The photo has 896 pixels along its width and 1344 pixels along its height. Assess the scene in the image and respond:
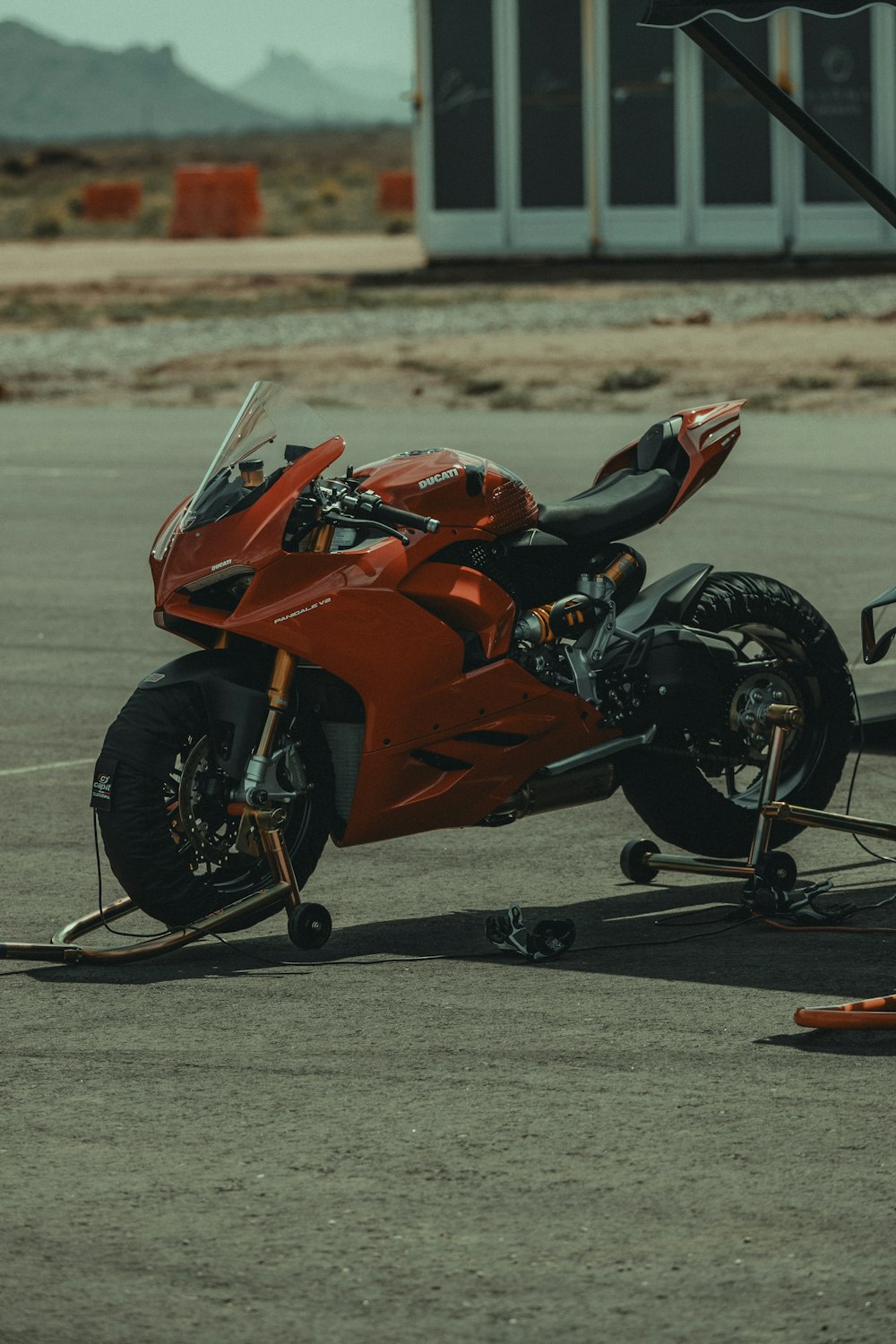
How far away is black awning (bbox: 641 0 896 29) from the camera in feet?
21.5

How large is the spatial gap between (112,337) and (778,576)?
18.8 meters

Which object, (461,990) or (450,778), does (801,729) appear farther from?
(461,990)

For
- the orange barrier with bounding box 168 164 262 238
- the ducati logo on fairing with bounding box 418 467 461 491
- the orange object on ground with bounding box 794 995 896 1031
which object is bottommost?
the orange object on ground with bounding box 794 995 896 1031

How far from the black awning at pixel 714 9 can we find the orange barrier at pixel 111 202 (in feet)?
214

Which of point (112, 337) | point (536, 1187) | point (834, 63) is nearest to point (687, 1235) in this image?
point (536, 1187)

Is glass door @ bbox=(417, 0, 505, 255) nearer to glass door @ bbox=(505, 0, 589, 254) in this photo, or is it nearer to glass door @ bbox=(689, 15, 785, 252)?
glass door @ bbox=(505, 0, 589, 254)

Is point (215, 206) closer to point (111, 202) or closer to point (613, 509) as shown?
point (111, 202)

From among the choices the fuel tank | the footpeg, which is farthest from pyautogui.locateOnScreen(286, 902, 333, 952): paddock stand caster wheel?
the fuel tank

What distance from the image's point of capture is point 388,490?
6.43 m

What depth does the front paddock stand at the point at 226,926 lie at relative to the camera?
6121 millimetres

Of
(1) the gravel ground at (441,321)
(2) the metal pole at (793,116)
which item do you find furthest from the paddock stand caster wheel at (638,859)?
(1) the gravel ground at (441,321)

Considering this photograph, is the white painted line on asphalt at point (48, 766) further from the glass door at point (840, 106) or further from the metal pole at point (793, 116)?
the glass door at point (840, 106)

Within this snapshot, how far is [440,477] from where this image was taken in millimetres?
6477

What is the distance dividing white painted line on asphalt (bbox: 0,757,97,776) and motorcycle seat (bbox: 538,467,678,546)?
2503 mm
